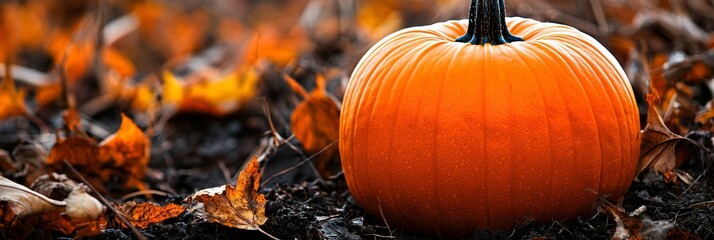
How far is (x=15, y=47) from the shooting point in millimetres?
5691

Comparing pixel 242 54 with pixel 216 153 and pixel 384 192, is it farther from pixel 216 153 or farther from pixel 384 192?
pixel 384 192

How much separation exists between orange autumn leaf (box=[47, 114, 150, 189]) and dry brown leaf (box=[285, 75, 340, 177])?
0.62m

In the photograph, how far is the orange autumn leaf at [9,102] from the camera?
3.67 m

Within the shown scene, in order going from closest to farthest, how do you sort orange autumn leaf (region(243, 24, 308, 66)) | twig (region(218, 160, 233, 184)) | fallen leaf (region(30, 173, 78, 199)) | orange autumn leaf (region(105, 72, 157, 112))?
fallen leaf (region(30, 173, 78, 199))
twig (region(218, 160, 233, 184))
orange autumn leaf (region(105, 72, 157, 112))
orange autumn leaf (region(243, 24, 308, 66))

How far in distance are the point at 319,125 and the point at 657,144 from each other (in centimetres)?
114

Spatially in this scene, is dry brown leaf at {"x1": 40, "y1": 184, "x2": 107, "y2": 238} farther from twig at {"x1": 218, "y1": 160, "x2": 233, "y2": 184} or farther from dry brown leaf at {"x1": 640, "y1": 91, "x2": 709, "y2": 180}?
dry brown leaf at {"x1": 640, "y1": 91, "x2": 709, "y2": 180}

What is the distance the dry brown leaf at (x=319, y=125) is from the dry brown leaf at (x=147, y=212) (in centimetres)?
70

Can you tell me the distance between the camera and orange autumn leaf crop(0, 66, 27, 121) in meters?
3.67

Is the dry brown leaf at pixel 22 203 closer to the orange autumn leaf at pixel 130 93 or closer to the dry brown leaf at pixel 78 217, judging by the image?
the dry brown leaf at pixel 78 217

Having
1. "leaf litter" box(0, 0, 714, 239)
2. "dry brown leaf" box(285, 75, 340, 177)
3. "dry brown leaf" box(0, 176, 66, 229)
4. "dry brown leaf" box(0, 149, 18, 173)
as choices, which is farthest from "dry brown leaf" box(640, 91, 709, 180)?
"dry brown leaf" box(0, 149, 18, 173)

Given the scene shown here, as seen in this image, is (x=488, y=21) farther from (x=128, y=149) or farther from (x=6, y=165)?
(x=6, y=165)

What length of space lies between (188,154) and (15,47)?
255 cm

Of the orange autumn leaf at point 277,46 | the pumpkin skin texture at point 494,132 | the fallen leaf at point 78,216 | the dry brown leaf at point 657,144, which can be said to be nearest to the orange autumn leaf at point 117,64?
the orange autumn leaf at point 277,46

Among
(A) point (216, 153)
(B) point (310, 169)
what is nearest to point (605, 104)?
(B) point (310, 169)
